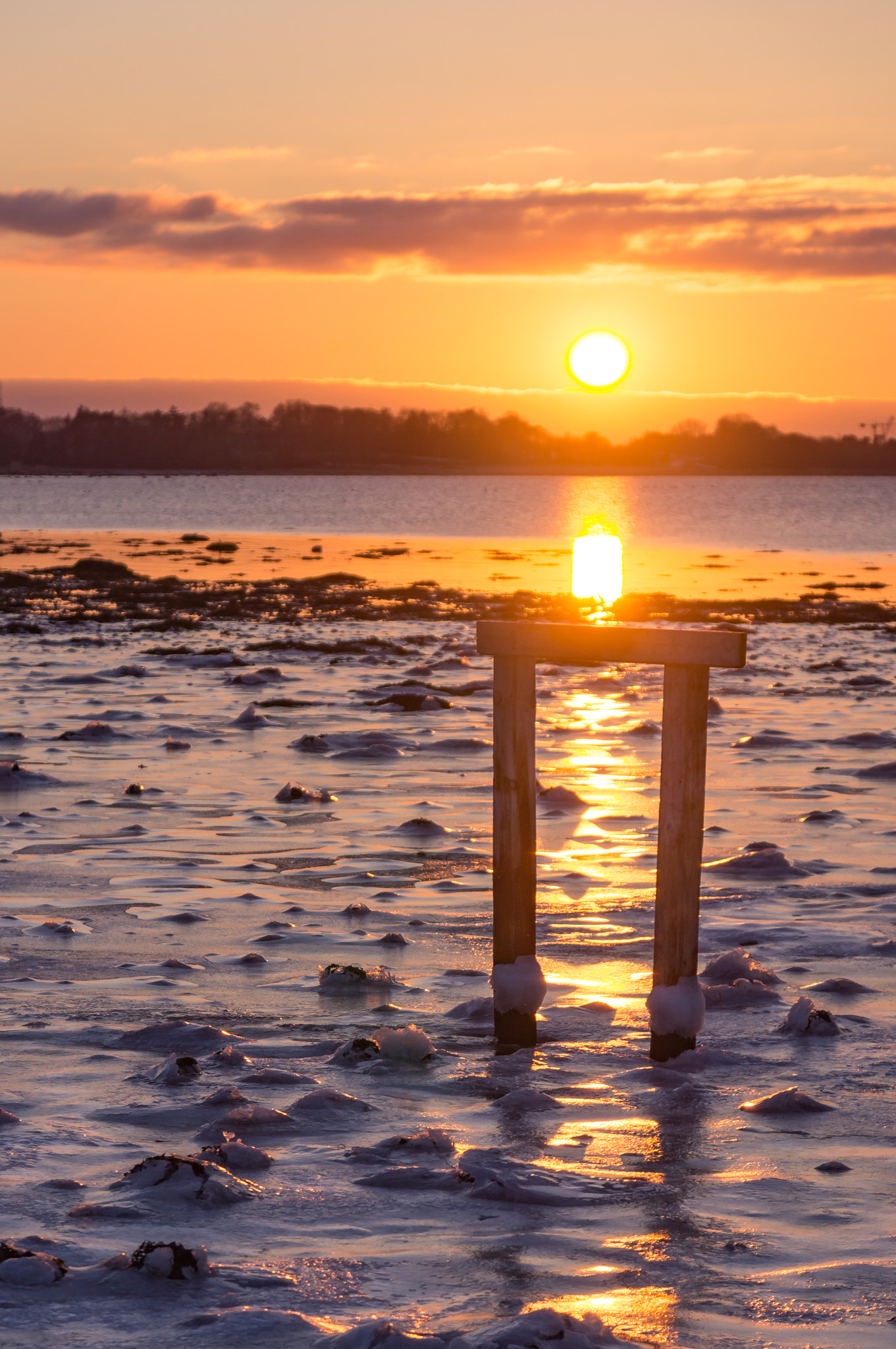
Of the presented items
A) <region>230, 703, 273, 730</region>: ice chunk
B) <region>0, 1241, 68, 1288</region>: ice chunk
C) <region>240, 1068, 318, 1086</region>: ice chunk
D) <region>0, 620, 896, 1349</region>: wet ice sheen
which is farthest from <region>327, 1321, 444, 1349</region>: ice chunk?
<region>230, 703, 273, 730</region>: ice chunk

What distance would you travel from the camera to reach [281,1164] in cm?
505

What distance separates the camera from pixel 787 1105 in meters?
5.62

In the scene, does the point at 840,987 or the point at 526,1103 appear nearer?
the point at 526,1103

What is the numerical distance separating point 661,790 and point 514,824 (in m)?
0.88

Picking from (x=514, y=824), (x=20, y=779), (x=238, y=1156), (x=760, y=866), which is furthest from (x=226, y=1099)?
(x=20, y=779)

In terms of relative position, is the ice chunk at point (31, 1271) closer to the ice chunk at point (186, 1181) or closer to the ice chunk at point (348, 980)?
the ice chunk at point (186, 1181)

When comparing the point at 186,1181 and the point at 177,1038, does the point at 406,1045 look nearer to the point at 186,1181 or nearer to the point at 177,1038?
the point at 177,1038

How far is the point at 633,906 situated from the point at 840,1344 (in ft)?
16.0

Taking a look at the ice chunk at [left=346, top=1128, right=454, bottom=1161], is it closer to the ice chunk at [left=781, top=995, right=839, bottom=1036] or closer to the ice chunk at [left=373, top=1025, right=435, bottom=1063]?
the ice chunk at [left=373, top=1025, right=435, bottom=1063]

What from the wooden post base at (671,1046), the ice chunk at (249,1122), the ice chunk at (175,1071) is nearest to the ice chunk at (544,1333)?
the ice chunk at (249,1122)

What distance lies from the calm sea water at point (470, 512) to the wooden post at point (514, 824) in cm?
6141

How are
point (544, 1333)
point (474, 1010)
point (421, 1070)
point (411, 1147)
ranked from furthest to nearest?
point (474, 1010)
point (421, 1070)
point (411, 1147)
point (544, 1333)

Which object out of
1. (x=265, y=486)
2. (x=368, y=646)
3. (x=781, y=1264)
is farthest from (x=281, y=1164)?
(x=265, y=486)

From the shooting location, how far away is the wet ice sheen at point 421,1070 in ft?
13.6
